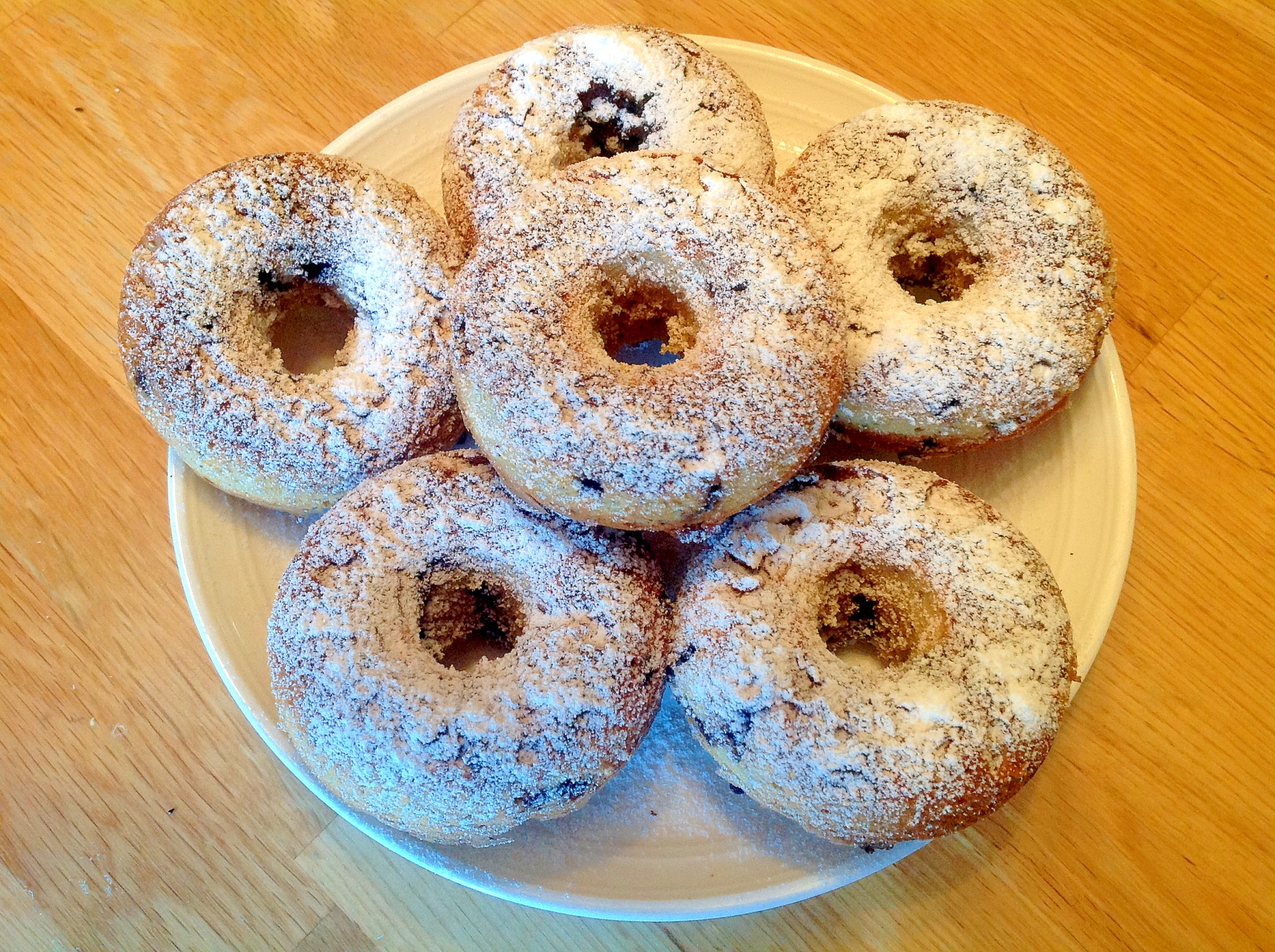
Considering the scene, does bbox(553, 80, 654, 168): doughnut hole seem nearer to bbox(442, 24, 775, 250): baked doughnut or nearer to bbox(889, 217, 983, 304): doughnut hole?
bbox(442, 24, 775, 250): baked doughnut

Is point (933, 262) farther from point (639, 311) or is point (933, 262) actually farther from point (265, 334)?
point (265, 334)

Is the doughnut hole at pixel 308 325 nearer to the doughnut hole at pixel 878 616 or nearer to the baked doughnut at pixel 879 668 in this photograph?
the baked doughnut at pixel 879 668

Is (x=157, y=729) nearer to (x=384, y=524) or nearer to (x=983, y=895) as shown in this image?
(x=384, y=524)

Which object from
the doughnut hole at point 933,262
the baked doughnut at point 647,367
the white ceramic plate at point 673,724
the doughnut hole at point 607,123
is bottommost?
the white ceramic plate at point 673,724

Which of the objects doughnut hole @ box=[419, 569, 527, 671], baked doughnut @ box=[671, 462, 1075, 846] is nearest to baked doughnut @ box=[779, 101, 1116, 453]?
baked doughnut @ box=[671, 462, 1075, 846]

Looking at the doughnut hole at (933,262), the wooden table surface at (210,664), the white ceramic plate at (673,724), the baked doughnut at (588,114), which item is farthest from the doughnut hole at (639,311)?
the wooden table surface at (210,664)

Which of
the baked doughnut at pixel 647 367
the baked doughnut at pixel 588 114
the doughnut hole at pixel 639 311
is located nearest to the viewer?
the baked doughnut at pixel 647 367
